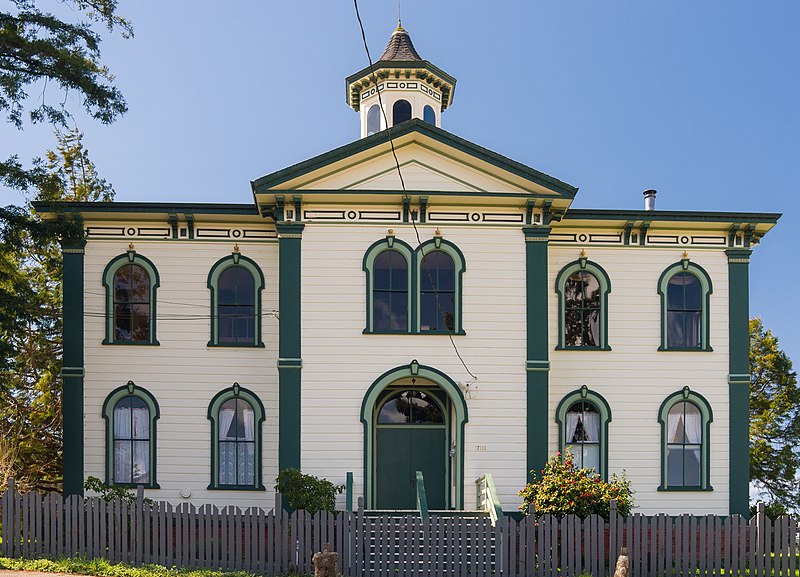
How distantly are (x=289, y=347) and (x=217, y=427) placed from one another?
2.78m

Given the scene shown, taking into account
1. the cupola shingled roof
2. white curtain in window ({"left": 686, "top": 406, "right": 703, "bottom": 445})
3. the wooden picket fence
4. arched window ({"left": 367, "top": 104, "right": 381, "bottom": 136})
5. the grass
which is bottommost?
the grass

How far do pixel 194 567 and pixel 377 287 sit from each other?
689 cm

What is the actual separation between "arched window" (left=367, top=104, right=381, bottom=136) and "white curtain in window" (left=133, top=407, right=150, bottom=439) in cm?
951

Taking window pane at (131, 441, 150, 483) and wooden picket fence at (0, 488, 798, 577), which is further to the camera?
window pane at (131, 441, 150, 483)

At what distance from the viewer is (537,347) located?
18.3 metres

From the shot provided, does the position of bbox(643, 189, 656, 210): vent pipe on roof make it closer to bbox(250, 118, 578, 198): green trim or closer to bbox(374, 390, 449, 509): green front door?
bbox(250, 118, 578, 198): green trim

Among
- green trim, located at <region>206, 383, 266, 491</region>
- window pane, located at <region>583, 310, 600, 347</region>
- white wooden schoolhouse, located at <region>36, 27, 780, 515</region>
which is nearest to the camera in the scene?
white wooden schoolhouse, located at <region>36, 27, 780, 515</region>

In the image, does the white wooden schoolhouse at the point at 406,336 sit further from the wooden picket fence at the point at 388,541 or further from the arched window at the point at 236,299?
the wooden picket fence at the point at 388,541

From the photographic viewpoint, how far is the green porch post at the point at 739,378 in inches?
769

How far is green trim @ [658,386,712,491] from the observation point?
1939 centimetres

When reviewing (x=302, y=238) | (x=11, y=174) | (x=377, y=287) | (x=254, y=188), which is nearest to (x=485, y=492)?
(x=377, y=287)

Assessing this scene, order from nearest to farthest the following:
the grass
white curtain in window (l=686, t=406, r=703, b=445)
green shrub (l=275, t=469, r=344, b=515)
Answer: the grass
green shrub (l=275, t=469, r=344, b=515)
white curtain in window (l=686, t=406, r=703, b=445)

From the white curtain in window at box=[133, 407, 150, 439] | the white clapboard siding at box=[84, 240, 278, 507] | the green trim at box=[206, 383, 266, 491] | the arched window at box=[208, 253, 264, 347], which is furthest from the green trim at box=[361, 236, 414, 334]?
the white curtain in window at box=[133, 407, 150, 439]

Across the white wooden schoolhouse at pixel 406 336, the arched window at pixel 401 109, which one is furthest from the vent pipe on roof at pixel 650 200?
the arched window at pixel 401 109
